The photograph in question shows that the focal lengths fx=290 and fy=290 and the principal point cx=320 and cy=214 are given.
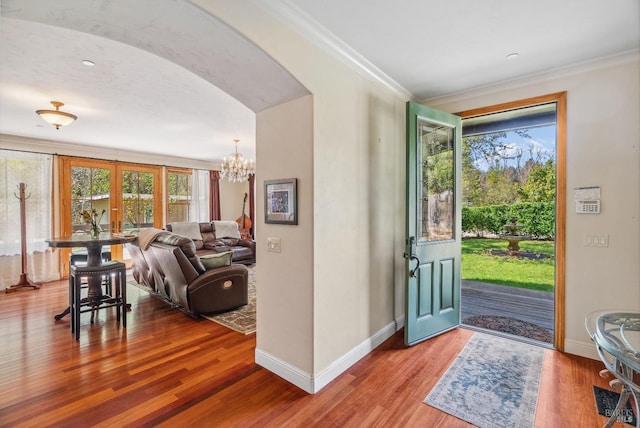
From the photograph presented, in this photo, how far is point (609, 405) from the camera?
1.95m

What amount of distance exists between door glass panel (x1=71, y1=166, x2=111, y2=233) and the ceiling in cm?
259

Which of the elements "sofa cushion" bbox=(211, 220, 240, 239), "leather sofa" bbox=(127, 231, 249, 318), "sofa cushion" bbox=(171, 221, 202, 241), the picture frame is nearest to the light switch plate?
the picture frame

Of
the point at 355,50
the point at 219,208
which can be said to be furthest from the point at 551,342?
the point at 219,208

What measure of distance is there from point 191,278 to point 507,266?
5974 mm

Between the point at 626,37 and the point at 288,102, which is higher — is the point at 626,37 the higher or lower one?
the higher one

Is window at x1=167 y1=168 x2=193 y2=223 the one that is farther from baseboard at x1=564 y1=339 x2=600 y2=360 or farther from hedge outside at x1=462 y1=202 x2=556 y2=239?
baseboard at x1=564 y1=339 x2=600 y2=360

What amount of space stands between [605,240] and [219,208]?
7.71 meters

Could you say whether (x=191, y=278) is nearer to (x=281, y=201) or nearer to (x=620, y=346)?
(x=281, y=201)

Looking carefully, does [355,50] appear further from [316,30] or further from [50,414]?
[50,414]

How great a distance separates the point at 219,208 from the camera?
8.11 m

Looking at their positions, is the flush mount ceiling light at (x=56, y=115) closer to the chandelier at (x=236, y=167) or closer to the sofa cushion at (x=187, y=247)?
the sofa cushion at (x=187, y=247)

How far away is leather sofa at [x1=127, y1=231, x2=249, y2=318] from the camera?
3.51m

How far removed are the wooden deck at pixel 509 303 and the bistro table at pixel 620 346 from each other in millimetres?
1767

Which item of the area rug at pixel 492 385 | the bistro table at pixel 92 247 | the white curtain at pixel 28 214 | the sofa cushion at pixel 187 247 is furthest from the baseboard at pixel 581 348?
the white curtain at pixel 28 214
